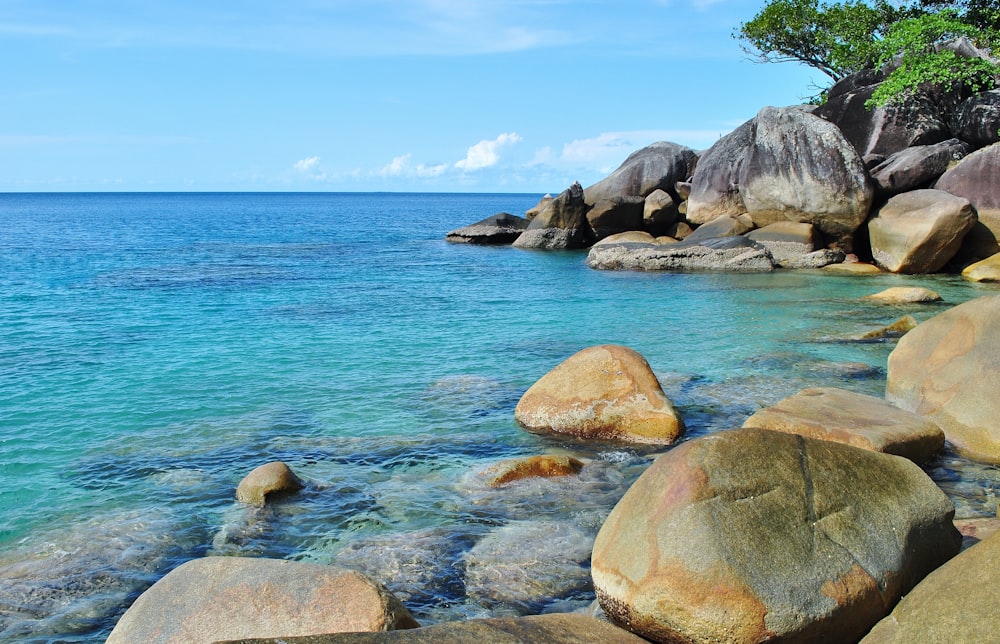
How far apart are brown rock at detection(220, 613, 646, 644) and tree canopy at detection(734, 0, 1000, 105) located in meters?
27.1

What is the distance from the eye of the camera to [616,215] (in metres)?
34.7

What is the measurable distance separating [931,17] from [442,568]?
92.4 ft

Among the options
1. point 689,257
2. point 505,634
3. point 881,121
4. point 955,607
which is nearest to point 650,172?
point 689,257

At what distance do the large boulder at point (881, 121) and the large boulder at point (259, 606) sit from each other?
28224 mm

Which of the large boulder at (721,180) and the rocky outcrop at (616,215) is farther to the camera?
the rocky outcrop at (616,215)

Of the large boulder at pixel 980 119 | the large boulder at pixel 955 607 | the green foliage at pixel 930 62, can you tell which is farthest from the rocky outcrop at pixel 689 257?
the large boulder at pixel 955 607

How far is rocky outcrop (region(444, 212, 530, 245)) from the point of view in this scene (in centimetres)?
4028

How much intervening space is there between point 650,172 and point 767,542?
98.6ft

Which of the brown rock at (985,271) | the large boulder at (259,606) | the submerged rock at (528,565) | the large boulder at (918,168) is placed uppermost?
the large boulder at (918,168)

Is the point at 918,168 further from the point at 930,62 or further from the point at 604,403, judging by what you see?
the point at 604,403

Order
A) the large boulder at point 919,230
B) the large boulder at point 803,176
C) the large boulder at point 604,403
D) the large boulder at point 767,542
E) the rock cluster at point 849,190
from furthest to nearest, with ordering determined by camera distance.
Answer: the large boulder at point 803,176, the rock cluster at point 849,190, the large boulder at point 919,230, the large boulder at point 604,403, the large boulder at point 767,542

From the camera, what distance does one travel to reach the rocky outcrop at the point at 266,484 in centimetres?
Answer: 810

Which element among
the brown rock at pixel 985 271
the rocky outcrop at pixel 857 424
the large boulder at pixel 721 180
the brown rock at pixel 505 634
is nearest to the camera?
the brown rock at pixel 505 634

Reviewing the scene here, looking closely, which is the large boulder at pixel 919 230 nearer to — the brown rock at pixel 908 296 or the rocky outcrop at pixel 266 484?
the brown rock at pixel 908 296
